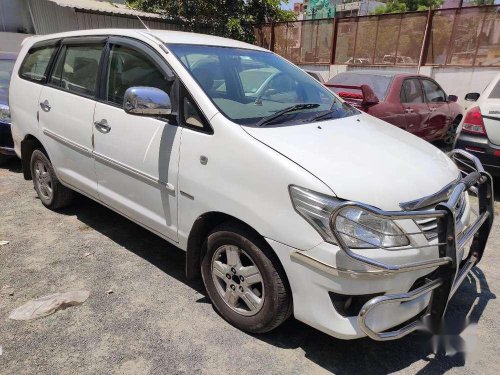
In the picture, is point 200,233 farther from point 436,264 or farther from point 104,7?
point 104,7

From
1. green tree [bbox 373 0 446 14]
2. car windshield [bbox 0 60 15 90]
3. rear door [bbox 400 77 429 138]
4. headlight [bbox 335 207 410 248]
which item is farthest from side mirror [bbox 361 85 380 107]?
green tree [bbox 373 0 446 14]

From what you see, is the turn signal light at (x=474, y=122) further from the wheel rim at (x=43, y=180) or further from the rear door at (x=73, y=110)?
the wheel rim at (x=43, y=180)

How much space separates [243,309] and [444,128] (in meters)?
6.75

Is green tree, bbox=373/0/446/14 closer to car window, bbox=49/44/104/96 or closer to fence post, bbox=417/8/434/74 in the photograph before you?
fence post, bbox=417/8/434/74

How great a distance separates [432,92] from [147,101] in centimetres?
663

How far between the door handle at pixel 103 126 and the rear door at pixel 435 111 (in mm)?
5817

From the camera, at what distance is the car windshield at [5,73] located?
6.37 meters

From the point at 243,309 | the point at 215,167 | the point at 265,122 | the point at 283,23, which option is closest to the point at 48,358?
the point at 243,309

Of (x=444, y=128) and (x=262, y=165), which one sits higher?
(x=262, y=165)

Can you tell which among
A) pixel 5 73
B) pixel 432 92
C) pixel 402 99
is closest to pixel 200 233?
pixel 402 99

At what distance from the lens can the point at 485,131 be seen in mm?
5141

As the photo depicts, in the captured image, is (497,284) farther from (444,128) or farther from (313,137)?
(444,128)

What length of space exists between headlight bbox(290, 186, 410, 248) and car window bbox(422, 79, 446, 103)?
20.0 ft

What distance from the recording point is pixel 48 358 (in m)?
2.44
